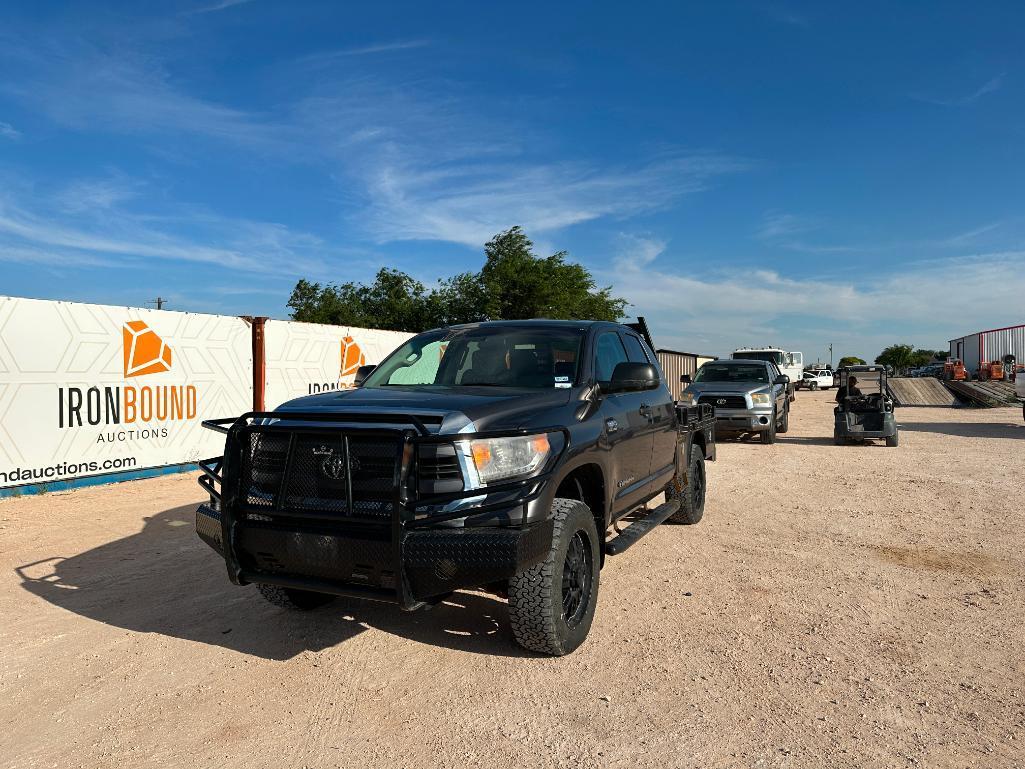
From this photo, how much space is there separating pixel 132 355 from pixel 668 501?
8.18m

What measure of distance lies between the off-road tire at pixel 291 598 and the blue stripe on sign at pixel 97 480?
20.8ft

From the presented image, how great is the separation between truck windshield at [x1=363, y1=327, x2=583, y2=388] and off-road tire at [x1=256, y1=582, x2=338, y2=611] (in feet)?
4.80

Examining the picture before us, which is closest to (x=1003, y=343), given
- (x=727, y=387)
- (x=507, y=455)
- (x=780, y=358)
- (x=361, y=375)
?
(x=780, y=358)

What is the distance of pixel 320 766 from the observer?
278 cm

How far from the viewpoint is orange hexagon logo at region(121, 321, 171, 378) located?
10.1 metres

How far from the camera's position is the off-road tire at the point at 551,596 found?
3.54 metres

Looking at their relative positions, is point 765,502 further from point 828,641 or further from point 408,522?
point 408,522

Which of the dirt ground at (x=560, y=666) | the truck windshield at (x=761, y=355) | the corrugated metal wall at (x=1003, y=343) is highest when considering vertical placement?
the corrugated metal wall at (x=1003, y=343)

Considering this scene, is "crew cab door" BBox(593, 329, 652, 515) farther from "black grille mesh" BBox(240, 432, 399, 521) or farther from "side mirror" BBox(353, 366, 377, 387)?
"side mirror" BBox(353, 366, 377, 387)

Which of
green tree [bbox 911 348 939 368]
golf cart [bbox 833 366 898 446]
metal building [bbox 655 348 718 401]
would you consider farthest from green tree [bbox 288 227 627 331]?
green tree [bbox 911 348 939 368]

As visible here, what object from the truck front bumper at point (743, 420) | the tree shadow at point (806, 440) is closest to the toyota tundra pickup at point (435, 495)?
the truck front bumper at point (743, 420)

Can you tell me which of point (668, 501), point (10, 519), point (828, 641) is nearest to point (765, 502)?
point (668, 501)

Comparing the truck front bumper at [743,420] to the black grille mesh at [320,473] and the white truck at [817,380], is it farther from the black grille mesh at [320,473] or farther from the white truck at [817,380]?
the white truck at [817,380]

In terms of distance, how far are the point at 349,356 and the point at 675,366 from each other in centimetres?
1560
